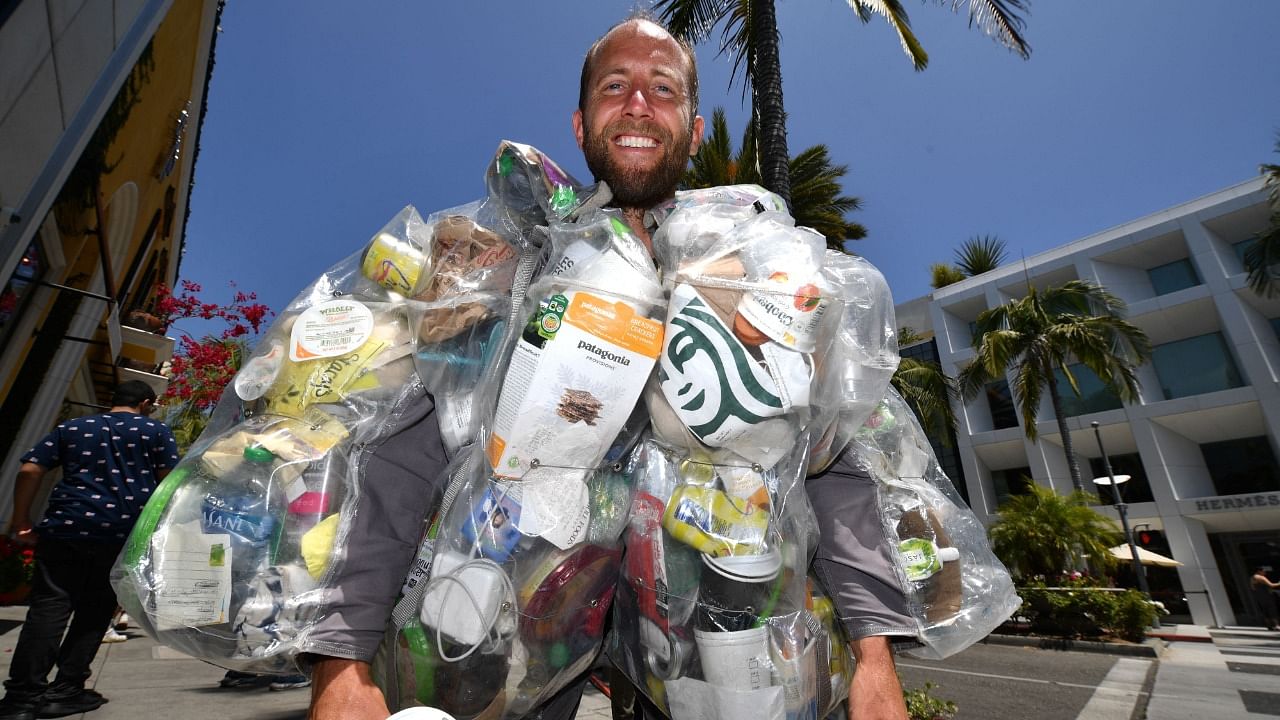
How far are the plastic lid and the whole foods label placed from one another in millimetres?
243

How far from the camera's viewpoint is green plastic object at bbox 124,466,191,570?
106 cm

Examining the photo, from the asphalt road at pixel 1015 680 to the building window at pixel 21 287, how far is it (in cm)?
1006

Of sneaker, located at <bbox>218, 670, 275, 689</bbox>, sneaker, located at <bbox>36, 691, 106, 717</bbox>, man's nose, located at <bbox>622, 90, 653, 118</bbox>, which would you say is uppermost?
man's nose, located at <bbox>622, 90, 653, 118</bbox>

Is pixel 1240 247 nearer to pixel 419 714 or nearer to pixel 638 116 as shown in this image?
pixel 638 116

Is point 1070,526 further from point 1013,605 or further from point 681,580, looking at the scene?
point 681,580

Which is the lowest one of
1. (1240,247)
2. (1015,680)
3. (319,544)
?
(1015,680)

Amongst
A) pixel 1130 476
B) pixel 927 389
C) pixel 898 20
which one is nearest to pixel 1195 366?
pixel 1130 476

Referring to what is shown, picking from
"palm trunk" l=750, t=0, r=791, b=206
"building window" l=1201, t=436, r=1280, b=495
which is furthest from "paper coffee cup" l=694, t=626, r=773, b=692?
"building window" l=1201, t=436, r=1280, b=495

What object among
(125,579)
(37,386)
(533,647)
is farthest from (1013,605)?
(37,386)

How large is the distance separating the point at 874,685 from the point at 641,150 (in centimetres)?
142

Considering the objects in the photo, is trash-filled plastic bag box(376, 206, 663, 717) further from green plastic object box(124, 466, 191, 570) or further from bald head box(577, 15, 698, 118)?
bald head box(577, 15, 698, 118)

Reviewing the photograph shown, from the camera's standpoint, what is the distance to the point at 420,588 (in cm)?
109

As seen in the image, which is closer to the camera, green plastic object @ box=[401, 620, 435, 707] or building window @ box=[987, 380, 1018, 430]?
green plastic object @ box=[401, 620, 435, 707]

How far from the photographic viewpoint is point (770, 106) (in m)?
5.12
